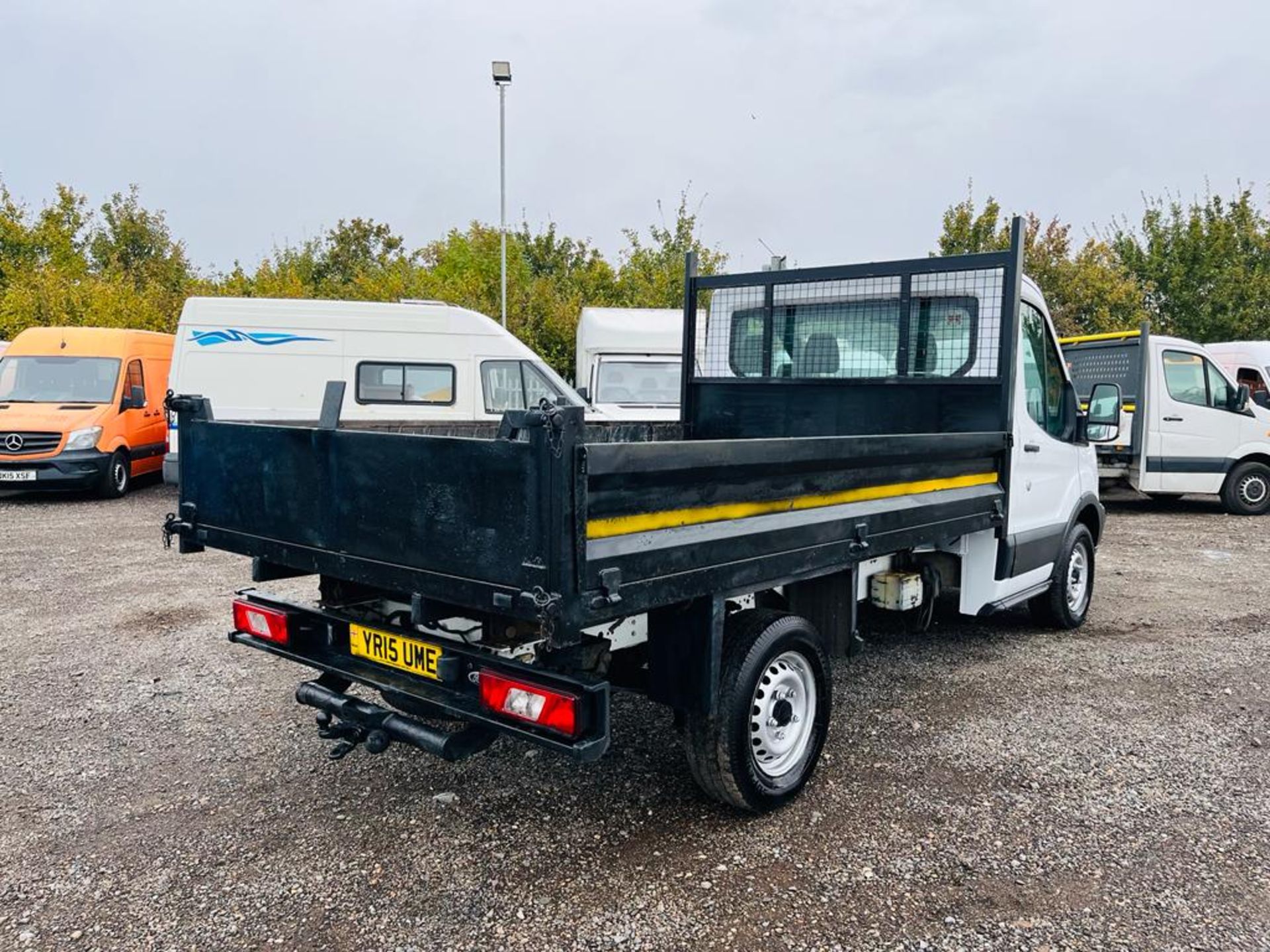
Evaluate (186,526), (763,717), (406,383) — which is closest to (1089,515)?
(763,717)

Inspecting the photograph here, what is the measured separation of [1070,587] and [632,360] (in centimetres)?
783

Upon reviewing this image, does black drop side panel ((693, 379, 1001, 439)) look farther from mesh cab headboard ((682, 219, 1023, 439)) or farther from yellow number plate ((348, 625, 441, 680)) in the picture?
yellow number plate ((348, 625, 441, 680))

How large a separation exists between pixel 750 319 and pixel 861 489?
217 centimetres

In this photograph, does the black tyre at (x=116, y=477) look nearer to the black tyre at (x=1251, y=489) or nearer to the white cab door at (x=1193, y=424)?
the white cab door at (x=1193, y=424)

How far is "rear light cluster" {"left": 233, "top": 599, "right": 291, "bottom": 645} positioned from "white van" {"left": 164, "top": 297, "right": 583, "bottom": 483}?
771 centimetres

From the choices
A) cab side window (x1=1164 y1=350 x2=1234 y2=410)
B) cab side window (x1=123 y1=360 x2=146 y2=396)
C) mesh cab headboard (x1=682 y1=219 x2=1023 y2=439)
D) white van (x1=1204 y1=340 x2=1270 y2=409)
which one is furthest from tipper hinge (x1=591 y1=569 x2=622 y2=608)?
white van (x1=1204 y1=340 x2=1270 y2=409)

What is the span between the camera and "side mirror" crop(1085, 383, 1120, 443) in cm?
555

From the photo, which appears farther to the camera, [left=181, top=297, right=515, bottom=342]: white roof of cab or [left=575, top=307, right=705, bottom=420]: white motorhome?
[left=575, top=307, right=705, bottom=420]: white motorhome

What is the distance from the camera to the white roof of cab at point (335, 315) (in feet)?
37.2

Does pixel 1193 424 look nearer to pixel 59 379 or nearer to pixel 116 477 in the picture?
pixel 116 477

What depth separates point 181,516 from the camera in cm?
372

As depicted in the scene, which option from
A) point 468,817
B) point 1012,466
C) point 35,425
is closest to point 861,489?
point 1012,466

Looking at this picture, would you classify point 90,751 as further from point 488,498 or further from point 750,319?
point 750,319

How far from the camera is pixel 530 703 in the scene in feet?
9.11
